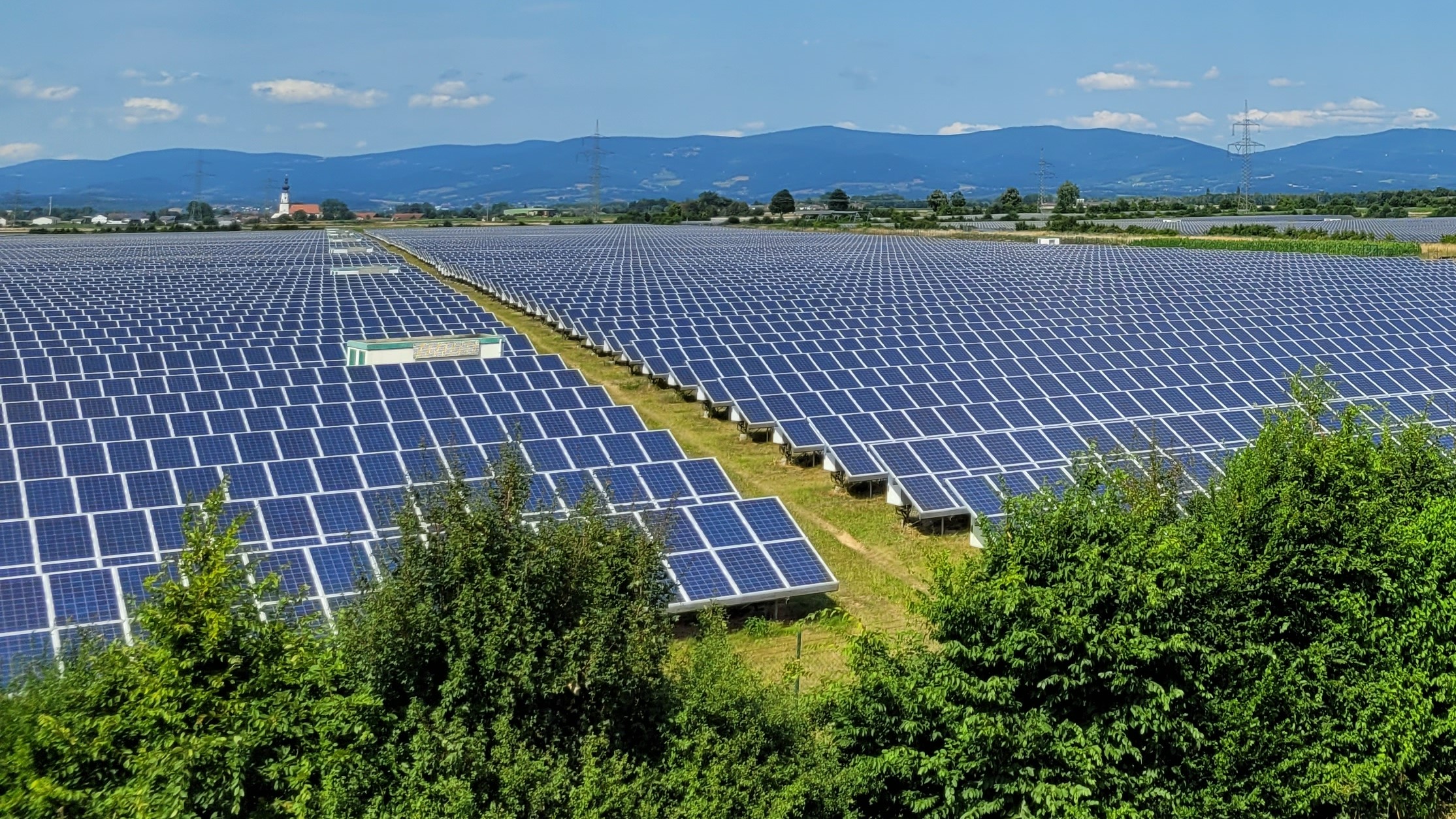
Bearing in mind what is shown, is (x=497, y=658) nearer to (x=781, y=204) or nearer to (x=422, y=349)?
(x=422, y=349)

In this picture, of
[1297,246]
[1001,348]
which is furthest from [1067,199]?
[1001,348]

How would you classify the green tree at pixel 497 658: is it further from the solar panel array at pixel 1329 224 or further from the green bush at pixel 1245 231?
the green bush at pixel 1245 231

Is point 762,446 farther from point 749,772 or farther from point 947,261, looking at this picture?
point 947,261

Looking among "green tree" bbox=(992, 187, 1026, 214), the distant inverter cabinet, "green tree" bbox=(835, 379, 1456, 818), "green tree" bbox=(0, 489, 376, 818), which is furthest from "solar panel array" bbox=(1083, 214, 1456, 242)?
"green tree" bbox=(0, 489, 376, 818)

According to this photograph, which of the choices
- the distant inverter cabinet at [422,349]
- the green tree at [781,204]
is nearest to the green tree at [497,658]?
the distant inverter cabinet at [422,349]

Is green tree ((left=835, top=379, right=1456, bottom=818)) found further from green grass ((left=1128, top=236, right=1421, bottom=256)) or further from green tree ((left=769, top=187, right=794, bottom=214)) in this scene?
green tree ((left=769, top=187, right=794, bottom=214))
